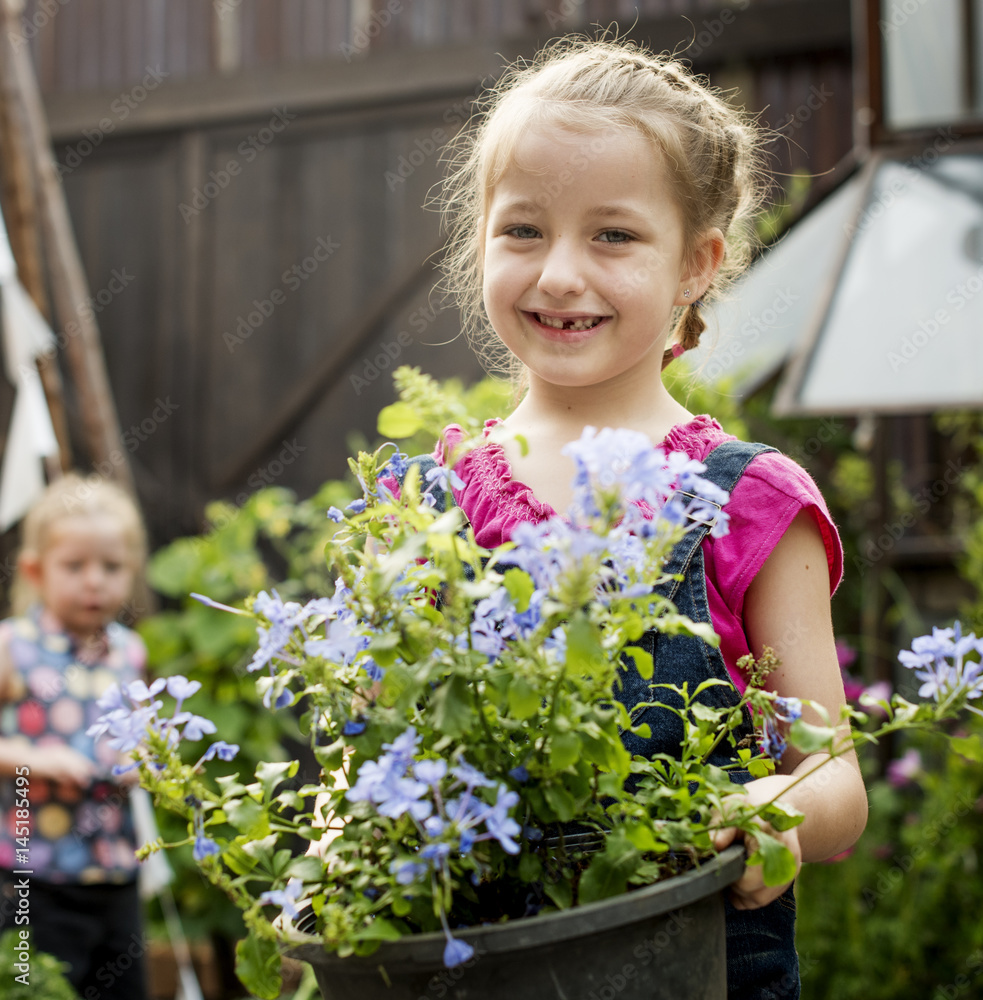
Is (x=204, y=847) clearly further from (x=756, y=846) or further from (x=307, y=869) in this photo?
(x=756, y=846)

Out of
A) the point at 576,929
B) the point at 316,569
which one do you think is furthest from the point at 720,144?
the point at 316,569

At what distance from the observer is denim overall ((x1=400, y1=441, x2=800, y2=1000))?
1.06 meters

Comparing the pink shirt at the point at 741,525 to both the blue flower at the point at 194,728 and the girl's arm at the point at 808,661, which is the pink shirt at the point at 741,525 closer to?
the girl's arm at the point at 808,661

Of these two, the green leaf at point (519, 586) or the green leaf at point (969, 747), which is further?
the green leaf at point (969, 747)

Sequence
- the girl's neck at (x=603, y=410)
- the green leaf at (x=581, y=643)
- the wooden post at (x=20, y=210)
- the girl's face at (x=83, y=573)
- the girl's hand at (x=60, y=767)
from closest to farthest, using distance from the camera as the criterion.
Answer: the green leaf at (x=581, y=643), the girl's neck at (x=603, y=410), the girl's hand at (x=60, y=767), the girl's face at (x=83, y=573), the wooden post at (x=20, y=210)

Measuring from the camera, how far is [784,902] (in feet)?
3.61

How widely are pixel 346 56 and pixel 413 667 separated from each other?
A: 17.3 feet

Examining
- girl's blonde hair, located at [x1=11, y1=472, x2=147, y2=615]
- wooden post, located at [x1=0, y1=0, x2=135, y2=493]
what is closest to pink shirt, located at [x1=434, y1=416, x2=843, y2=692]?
girl's blonde hair, located at [x1=11, y1=472, x2=147, y2=615]

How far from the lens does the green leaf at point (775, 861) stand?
0.82 metres

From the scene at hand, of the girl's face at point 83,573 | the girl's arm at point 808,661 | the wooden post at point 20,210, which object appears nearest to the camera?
the girl's arm at point 808,661

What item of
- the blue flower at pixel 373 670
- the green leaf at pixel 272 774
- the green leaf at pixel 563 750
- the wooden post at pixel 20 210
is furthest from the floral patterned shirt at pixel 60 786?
the green leaf at pixel 563 750


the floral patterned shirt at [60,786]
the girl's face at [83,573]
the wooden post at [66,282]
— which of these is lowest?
the floral patterned shirt at [60,786]

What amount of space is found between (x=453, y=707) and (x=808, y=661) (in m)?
0.44

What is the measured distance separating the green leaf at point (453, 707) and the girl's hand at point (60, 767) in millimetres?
2172
